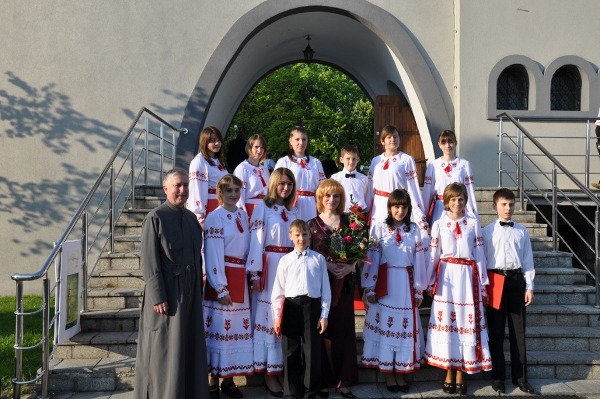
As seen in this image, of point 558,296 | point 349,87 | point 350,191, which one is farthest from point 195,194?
point 349,87

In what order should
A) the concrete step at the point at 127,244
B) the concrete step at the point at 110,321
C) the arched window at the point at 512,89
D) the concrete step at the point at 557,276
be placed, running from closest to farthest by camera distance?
the concrete step at the point at 110,321 < the concrete step at the point at 557,276 < the concrete step at the point at 127,244 < the arched window at the point at 512,89

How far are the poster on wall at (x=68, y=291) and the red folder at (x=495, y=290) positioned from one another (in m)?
3.90

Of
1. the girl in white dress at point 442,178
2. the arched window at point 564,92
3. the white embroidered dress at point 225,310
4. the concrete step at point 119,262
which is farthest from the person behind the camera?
the arched window at point 564,92

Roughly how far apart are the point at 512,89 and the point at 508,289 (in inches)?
237

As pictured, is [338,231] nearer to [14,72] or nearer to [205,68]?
[205,68]

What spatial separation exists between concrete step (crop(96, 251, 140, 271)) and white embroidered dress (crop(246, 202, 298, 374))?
2.13 m

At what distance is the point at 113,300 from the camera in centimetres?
673

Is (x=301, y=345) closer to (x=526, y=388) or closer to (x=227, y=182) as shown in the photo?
(x=227, y=182)

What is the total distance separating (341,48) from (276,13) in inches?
140

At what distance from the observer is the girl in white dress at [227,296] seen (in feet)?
18.2

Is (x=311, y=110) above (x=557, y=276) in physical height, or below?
above

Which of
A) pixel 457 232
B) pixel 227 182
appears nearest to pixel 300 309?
pixel 227 182

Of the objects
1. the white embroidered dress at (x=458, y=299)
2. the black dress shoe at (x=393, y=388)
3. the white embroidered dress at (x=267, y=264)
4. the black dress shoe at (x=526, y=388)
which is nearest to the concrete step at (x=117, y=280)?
the white embroidered dress at (x=267, y=264)

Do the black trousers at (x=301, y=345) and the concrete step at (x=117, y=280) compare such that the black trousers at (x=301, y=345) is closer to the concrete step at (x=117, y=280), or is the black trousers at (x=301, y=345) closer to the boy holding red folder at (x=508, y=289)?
the boy holding red folder at (x=508, y=289)
